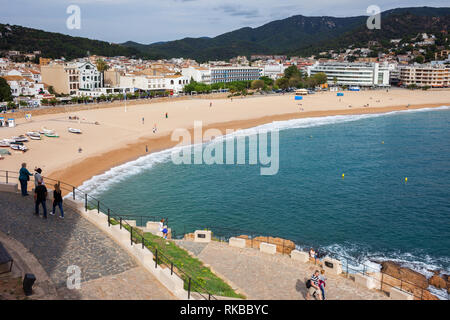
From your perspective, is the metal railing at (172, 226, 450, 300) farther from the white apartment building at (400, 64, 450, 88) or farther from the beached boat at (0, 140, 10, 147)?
the white apartment building at (400, 64, 450, 88)

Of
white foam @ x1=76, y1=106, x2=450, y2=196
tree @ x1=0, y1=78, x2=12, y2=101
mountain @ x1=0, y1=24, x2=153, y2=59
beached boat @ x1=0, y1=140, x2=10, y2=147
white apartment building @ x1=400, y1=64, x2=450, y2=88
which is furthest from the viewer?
mountain @ x1=0, y1=24, x2=153, y2=59

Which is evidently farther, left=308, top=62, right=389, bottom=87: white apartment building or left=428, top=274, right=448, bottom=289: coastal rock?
left=308, top=62, right=389, bottom=87: white apartment building

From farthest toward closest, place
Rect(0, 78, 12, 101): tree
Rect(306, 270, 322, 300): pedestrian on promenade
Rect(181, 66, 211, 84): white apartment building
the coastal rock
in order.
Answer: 1. Rect(181, 66, 211, 84): white apartment building
2. Rect(0, 78, 12, 101): tree
3. the coastal rock
4. Rect(306, 270, 322, 300): pedestrian on promenade

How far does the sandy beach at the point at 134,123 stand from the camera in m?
28.4

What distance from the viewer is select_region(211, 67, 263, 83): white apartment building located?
325 feet


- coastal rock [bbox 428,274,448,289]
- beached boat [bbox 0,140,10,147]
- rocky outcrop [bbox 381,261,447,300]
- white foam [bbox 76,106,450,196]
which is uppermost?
beached boat [bbox 0,140,10,147]

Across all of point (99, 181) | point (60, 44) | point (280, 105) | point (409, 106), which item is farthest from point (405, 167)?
point (60, 44)

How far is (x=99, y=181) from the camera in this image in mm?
25625

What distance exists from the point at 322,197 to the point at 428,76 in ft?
339

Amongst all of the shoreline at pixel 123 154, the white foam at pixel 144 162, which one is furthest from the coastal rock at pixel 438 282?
the shoreline at pixel 123 154

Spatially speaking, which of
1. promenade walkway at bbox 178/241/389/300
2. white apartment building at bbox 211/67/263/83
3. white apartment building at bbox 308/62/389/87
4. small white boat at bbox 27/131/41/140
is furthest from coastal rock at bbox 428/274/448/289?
white apartment building at bbox 308/62/389/87

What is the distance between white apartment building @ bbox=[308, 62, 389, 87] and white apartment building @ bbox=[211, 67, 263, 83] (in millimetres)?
23256

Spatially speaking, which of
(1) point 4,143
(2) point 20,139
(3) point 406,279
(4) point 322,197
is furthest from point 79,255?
(2) point 20,139
